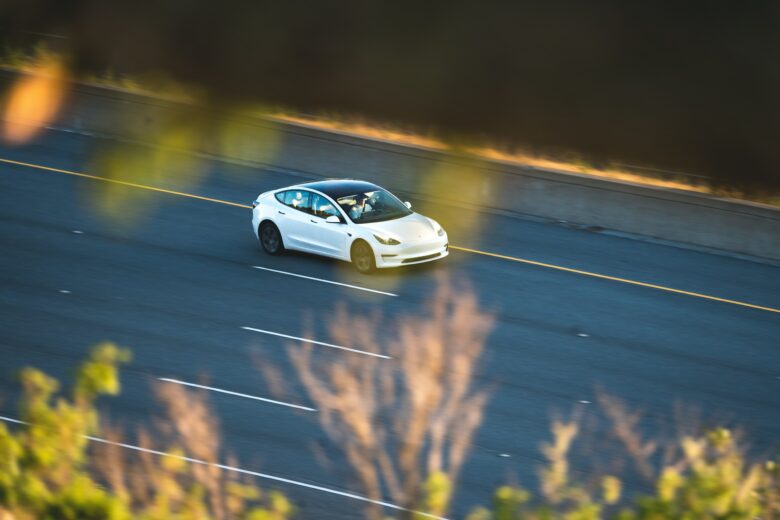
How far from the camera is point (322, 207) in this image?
1933 cm

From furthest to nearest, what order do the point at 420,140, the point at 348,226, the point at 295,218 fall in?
the point at 420,140
the point at 295,218
the point at 348,226

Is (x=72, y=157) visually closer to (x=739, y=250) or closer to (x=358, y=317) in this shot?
(x=358, y=317)

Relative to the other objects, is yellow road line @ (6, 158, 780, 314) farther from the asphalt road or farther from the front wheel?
the front wheel

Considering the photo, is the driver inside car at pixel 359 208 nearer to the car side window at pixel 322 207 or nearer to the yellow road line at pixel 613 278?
the car side window at pixel 322 207

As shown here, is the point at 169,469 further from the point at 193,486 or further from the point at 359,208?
the point at 359,208

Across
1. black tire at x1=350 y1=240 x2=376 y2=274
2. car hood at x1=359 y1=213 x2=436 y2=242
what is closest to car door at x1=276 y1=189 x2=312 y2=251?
black tire at x1=350 y1=240 x2=376 y2=274

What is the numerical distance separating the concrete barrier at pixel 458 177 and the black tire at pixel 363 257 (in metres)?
5.57

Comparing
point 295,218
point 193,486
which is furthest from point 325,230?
point 193,486

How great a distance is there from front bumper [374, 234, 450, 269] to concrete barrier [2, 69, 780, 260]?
16.9ft

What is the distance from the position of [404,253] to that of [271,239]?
268cm

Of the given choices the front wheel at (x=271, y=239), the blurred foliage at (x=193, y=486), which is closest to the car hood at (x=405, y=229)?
the front wheel at (x=271, y=239)

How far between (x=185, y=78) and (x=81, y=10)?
18.7ft

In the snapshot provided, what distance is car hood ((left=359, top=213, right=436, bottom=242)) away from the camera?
18.7 meters

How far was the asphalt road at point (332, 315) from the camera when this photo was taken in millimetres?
13125
